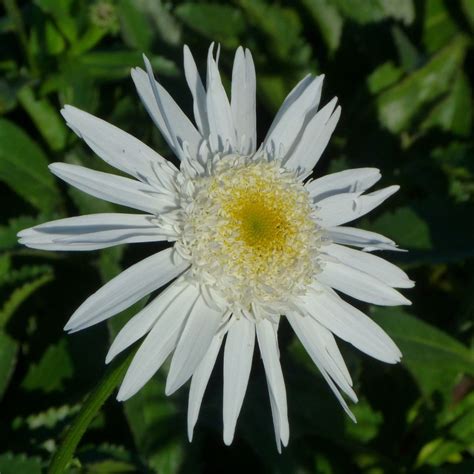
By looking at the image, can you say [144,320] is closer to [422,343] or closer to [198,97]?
[198,97]

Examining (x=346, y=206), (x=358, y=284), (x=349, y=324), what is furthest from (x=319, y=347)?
(x=346, y=206)

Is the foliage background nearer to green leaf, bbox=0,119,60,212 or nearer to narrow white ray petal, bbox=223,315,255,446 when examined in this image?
green leaf, bbox=0,119,60,212

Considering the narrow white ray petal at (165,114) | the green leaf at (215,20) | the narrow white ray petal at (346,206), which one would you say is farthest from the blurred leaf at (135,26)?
the narrow white ray petal at (346,206)

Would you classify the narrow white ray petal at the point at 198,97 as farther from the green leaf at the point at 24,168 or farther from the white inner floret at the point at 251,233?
the green leaf at the point at 24,168

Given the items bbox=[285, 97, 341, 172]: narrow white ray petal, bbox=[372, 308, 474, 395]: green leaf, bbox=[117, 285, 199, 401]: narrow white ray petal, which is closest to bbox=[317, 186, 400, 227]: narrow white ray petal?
bbox=[285, 97, 341, 172]: narrow white ray petal

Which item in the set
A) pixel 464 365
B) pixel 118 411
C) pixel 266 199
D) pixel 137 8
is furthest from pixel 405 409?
pixel 137 8
